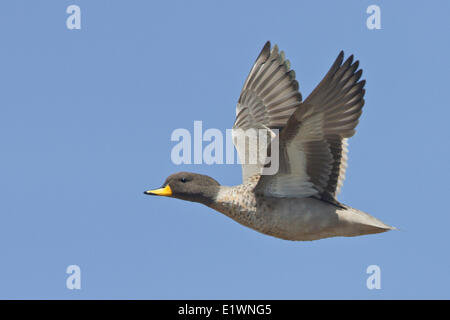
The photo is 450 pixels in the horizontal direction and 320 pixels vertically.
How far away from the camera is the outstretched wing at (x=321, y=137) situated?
8594 millimetres

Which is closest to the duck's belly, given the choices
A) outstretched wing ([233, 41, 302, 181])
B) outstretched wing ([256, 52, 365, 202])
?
outstretched wing ([256, 52, 365, 202])

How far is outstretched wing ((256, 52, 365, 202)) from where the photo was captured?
28.2 ft

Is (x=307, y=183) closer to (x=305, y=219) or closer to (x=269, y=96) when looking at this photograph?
(x=305, y=219)

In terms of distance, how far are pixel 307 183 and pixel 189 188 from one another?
4.48ft

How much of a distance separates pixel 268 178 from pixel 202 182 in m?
0.83

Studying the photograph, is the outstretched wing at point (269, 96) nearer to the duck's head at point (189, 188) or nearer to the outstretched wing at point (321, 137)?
the duck's head at point (189, 188)

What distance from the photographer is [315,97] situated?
852 centimetres

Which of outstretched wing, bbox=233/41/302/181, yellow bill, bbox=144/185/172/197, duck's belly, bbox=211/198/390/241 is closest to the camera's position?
duck's belly, bbox=211/198/390/241

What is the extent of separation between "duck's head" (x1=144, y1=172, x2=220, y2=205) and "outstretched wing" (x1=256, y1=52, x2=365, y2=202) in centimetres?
58

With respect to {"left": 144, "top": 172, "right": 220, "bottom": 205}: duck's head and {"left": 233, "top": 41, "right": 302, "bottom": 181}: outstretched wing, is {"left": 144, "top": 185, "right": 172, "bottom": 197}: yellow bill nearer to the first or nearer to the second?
{"left": 144, "top": 172, "right": 220, "bottom": 205}: duck's head

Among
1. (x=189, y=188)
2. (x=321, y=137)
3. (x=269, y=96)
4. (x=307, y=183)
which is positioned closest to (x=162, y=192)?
(x=189, y=188)

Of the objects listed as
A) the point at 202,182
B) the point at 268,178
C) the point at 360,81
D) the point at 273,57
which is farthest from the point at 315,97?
the point at 273,57

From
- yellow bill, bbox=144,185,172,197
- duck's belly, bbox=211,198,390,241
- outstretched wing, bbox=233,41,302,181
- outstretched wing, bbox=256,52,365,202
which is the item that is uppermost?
outstretched wing, bbox=233,41,302,181

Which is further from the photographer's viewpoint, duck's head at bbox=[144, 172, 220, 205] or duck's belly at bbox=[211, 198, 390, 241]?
duck's head at bbox=[144, 172, 220, 205]
